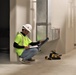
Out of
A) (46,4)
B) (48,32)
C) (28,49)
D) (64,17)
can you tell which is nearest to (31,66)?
(28,49)

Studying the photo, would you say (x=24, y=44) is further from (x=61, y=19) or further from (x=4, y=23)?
(x=4, y=23)

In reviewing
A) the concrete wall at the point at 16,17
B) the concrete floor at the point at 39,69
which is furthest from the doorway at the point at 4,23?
the concrete floor at the point at 39,69

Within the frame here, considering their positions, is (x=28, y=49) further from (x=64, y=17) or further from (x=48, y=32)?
(x=64, y=17)

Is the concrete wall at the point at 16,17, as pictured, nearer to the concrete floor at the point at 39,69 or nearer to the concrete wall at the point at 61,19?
the concrete floor at the point at 39,69

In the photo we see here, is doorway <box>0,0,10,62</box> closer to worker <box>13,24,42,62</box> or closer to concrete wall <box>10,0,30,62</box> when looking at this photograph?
concrete wall <box>10,0,30,62</box>

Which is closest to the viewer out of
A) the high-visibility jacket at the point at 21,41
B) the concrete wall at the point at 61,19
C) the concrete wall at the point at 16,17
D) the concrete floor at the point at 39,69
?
the concrete floor at the point at 39,69

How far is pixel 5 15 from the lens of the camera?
8.93 m

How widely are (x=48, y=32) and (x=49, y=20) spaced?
398mm

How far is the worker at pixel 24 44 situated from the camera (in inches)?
239

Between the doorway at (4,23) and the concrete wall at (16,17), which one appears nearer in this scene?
the concrete wall at (16,17)

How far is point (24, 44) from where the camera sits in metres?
6.20

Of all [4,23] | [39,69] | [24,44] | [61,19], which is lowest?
[39,69]

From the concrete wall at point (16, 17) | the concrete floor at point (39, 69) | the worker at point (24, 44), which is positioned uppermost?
the concrete wall at point (16, 17)

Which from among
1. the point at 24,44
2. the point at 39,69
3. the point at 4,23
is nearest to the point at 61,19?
the point at 4,23
